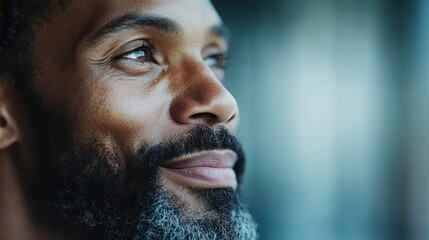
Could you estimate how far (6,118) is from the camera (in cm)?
76

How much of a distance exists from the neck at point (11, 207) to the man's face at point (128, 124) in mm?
55

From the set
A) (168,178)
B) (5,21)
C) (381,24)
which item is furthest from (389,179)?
(5,21)

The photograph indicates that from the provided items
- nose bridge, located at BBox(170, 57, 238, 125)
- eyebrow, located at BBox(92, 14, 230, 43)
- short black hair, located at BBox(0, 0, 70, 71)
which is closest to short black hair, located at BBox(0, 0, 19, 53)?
short black hair, located at BBox(0, 0, 70, 71)

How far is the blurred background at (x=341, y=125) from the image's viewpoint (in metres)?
0.84

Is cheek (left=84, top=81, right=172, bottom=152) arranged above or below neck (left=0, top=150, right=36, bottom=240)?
above

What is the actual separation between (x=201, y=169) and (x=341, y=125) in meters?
0.26

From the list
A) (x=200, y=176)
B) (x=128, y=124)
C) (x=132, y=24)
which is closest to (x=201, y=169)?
(x=200, y=176)

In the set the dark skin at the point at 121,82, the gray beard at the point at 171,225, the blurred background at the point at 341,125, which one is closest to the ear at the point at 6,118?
the dark skin at the point at 121,82

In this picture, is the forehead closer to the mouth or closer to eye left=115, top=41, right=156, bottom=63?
eye left=115, top=41, right=156, bottom=63

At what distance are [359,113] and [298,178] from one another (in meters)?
0.14

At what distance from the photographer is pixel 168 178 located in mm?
730

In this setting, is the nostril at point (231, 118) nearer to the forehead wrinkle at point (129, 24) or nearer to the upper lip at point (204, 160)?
the upper lip at point (204, 160)

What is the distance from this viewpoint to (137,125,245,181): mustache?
0.72m

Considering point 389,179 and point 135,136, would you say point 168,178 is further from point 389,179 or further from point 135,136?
point 389,179
